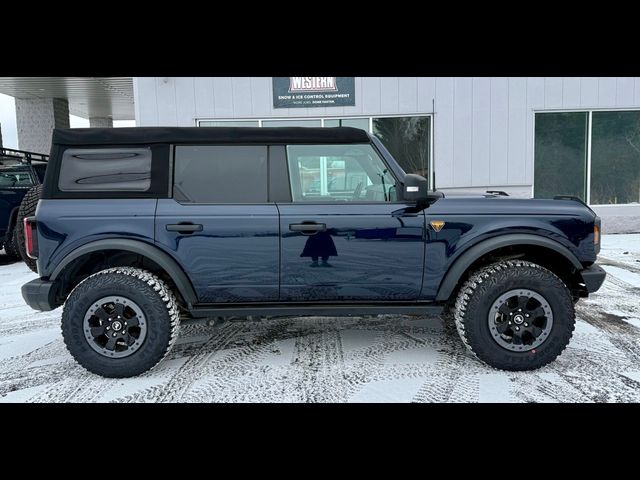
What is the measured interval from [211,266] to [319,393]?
3.87 feet

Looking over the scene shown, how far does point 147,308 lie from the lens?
2.96m

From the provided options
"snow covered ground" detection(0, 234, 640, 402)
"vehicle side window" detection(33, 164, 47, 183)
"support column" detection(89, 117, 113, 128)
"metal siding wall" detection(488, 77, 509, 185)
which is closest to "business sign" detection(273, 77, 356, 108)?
"metal siding wall" detection(488, 77, 509, 185)

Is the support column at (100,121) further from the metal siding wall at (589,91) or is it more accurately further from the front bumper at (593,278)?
the front bumper at (593,278)

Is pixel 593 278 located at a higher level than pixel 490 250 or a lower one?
lower

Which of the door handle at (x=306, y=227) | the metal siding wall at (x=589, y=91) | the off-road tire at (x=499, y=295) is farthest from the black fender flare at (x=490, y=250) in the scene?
the metal siding wall at (x=589, y=91)

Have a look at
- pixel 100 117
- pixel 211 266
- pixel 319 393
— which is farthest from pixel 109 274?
pixel 100 117

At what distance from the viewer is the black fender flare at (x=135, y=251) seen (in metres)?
2.95

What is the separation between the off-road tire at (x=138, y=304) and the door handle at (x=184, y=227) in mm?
421

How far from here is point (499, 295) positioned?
9.86ft

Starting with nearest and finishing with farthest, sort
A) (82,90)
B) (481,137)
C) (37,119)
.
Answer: (481,137) < (82,90) < (37,119)

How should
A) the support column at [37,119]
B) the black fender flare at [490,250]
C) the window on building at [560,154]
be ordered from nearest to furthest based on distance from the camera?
the black fender flare at [490,250]
the window on building at [560,154]
the support column at [37,119]

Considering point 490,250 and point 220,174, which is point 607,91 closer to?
point 490,250

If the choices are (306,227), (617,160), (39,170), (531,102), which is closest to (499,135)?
(531,102)

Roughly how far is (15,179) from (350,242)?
7461 millimetres
